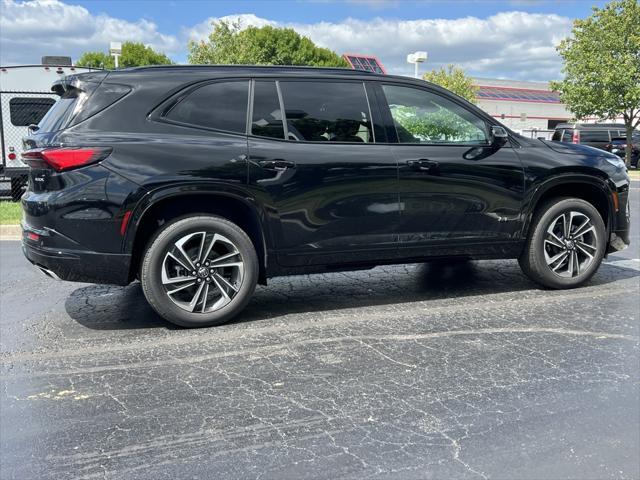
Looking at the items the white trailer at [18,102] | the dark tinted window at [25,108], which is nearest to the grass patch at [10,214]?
the white trailer at [18,102]

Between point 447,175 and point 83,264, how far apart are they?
9.42ft

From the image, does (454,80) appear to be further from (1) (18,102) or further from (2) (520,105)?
(1) (18,102)

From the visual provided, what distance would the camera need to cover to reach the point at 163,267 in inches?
169

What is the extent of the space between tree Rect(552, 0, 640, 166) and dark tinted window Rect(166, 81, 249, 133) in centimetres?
2390

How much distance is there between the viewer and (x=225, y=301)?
4.50 metres

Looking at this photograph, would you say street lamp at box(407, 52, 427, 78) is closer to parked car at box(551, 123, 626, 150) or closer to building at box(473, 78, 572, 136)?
parked car at box(551, 123, 626, 150)

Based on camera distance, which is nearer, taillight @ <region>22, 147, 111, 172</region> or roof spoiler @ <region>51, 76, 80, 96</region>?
taillight @ <region>22, 147, 111, 172</region>

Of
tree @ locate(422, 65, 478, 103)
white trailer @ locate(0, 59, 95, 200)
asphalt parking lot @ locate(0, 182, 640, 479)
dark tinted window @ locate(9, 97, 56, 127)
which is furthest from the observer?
tree @ locate(422, 65, 478, 103)

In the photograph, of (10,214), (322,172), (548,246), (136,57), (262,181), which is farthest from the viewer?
(136,57)

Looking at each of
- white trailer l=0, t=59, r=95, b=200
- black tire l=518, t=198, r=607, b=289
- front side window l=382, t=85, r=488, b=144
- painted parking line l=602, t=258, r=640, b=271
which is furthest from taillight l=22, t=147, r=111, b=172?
white trailer l=0, t=59, r=95, b=200

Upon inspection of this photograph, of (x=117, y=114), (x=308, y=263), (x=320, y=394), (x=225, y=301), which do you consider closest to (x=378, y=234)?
(x=308, y=263)

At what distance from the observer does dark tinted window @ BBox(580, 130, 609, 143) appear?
27.7 metres

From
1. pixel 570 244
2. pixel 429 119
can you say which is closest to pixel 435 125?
pixel 429 119

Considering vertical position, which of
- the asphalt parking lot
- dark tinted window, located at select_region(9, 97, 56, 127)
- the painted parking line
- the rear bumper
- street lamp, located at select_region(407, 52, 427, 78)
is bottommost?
the asphalt parking lot
